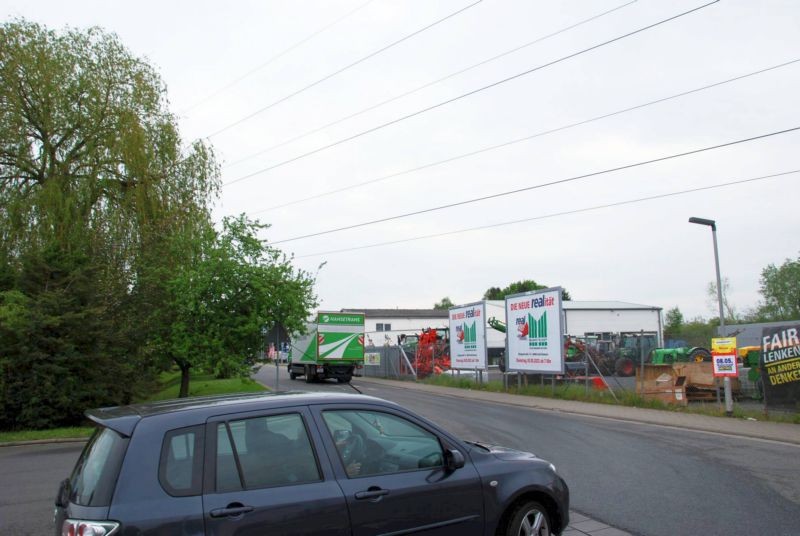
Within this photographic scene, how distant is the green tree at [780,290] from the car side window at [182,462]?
89295mm

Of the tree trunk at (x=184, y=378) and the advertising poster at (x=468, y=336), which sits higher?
the advertising poster at (x=468, y=336)

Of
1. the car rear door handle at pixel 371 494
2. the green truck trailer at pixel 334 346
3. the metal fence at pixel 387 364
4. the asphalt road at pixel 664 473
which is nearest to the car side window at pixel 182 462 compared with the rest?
the car rear door handle at pixel 371 494

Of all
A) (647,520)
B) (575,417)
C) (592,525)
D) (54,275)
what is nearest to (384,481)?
(592,525)

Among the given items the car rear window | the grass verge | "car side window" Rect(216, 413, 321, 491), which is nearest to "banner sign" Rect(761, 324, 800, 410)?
the grass verge

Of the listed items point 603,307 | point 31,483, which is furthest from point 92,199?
point 603,307

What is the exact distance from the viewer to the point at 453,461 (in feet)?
15.3

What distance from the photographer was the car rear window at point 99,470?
144 inches

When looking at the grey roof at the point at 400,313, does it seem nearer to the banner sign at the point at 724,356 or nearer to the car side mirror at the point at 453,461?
the banner sign at the point at 724,356

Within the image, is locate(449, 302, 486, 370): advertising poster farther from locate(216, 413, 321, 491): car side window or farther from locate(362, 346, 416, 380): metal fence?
locate(216, 413, 321, 491): car side window

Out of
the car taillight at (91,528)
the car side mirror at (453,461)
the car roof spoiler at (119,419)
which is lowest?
the car taillight at (91,528)

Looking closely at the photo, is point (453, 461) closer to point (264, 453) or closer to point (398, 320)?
point (264, 453)

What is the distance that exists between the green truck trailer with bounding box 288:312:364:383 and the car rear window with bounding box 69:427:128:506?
29190mm

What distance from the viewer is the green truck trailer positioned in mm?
33562

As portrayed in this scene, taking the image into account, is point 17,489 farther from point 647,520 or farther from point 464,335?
point 464,335
